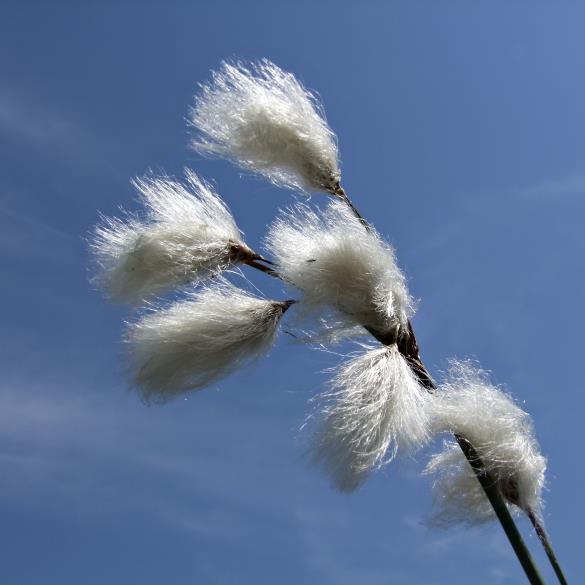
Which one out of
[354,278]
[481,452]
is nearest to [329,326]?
[354,278]

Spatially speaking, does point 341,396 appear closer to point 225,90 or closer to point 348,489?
point 348,489

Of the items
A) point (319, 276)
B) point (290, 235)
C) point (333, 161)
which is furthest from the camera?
point (333, 161)

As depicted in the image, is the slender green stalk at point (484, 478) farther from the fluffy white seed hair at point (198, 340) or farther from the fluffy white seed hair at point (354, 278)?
the fluffy white seed hair at point (198, 340)

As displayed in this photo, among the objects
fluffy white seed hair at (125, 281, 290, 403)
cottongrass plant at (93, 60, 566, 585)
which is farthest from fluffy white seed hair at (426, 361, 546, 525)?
fluffy white seed hair at (125, 281, 290, 403)

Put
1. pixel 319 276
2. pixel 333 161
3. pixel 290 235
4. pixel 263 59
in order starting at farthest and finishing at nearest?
pixel 263 59
pixel 333 161
pixel 290 235
pixel 319 276

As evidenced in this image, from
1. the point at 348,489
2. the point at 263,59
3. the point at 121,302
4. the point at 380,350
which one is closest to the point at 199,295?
the point at 121,302

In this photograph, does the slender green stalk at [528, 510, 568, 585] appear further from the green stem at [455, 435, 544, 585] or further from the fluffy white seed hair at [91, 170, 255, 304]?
the fluffy white seed hair at [91, 170, 255, 304]

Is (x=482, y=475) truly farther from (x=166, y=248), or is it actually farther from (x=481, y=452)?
(x=166, y=248)

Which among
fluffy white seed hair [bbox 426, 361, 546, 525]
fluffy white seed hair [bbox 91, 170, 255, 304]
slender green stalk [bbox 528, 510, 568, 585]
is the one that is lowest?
slender green stalk [bbox 528, 510, 568, 585]
